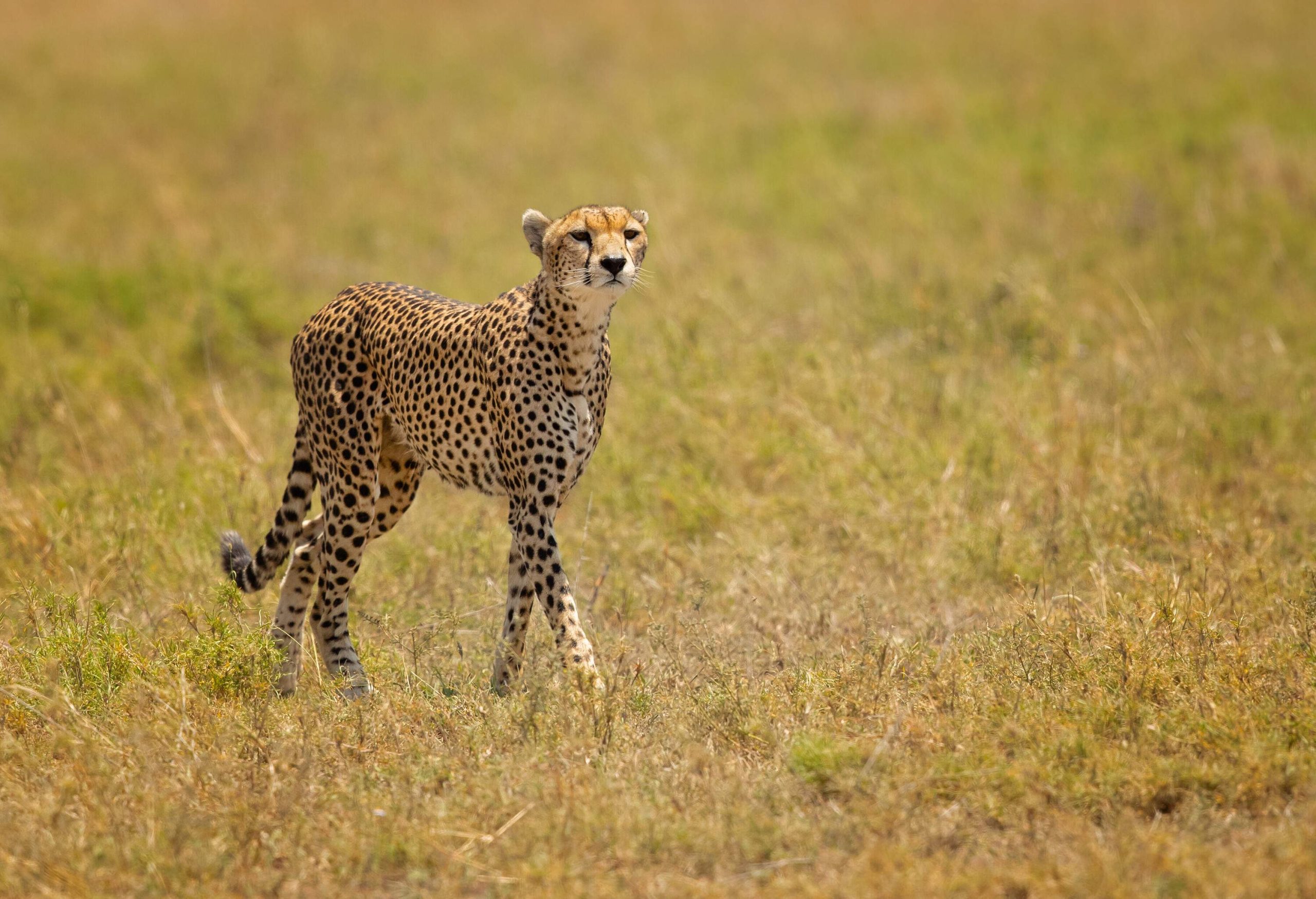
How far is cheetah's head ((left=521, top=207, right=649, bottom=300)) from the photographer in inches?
173

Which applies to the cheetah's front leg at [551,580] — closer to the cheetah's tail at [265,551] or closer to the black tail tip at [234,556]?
the cheetah's tail at [265,551]

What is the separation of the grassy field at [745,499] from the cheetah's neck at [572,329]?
90 centimetres

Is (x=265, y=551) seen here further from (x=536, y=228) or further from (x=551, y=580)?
(x=536, y=228)

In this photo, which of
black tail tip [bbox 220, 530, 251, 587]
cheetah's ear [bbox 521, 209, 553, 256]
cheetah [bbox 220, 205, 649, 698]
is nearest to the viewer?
cheetah [bbox 220, 205, 649, 698]

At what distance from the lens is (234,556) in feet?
17.0

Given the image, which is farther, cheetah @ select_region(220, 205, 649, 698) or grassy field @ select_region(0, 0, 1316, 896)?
cheetah @ select_region(220, 205, 649, 698)

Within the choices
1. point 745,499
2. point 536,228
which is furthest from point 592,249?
point 745,499

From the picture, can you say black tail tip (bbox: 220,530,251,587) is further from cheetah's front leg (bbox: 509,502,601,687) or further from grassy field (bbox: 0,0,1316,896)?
cheetah's front leg (bbox: 509,502,601,687)

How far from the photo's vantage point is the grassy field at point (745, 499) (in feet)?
11.7

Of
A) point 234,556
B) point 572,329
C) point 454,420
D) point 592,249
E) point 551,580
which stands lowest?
point 234,556

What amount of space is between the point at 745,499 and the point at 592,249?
2.08 metres

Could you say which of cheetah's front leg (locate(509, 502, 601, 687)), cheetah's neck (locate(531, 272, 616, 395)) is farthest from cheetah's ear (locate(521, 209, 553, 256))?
cheetah's front leg (locate(509, 502, 601, 687))

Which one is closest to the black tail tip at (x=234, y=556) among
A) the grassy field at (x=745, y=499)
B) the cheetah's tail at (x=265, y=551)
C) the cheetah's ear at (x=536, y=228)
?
the cheetah's tail at (x=265, y=551)

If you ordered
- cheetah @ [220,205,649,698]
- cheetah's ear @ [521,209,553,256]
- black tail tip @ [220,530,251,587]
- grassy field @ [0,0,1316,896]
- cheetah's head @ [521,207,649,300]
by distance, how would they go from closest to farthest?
grassy field @ [0,0,1316,896]
cheetah's head @ [521,207,649,300]
cheetah @ [220,205,649,698]
cheetah's ear @ [521,209,553,256]
black tail tip @ [220,530,251,587]
